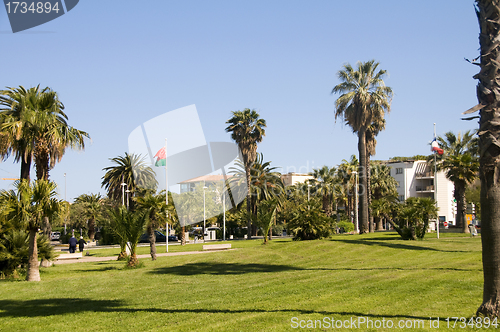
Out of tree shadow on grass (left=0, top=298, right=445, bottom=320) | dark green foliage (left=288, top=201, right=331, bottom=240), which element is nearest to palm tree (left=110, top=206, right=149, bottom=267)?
tree shadow on grass (left=0, top=298, right=445, bottom=320)

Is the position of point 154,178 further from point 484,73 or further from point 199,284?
point 484,73

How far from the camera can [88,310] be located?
372 inches

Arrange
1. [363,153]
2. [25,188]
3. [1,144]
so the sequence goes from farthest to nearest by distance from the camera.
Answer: [363,153], [1,144], [25,188]

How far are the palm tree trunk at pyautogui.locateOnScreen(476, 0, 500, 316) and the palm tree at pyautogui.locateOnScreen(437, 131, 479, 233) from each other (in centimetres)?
3274

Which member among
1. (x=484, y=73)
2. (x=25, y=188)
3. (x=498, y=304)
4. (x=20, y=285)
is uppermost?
(x=484, y=73)

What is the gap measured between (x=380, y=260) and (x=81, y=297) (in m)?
11.2

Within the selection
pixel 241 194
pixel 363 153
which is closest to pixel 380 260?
pixel 363 153

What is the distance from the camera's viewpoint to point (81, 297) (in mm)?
11312

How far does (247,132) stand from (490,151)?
1763 inches

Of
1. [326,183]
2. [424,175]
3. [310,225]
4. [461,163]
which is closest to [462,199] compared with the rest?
[461,163]

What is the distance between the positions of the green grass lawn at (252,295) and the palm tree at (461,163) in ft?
74.8

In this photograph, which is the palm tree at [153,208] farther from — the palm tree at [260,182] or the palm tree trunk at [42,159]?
the palm tree at [260,182]

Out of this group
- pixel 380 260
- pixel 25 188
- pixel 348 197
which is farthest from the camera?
pixel 348 197

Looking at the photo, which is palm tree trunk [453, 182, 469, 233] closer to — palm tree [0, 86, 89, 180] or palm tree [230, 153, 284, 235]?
palm tree [230, 153, 284, 235]
